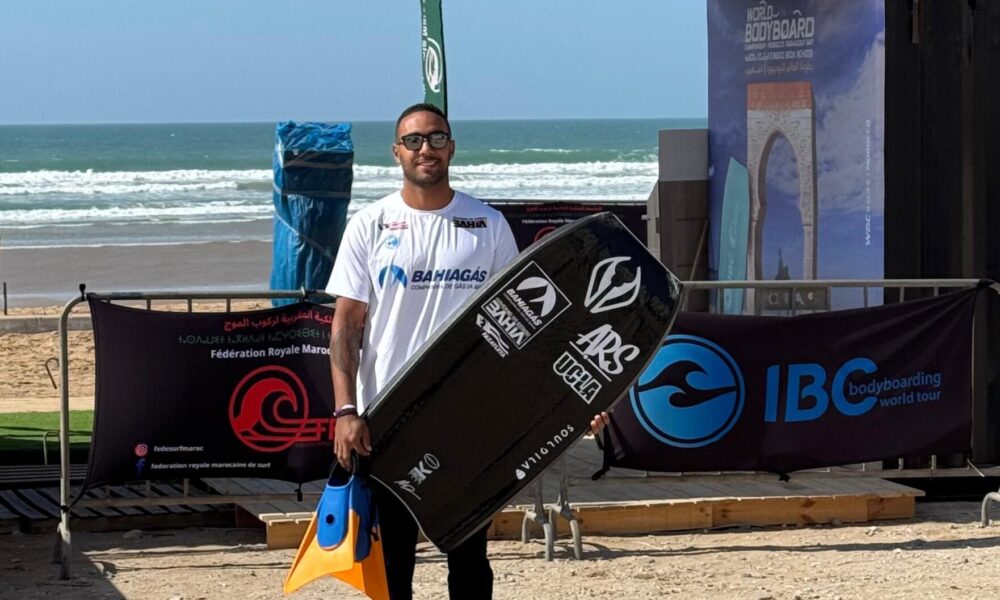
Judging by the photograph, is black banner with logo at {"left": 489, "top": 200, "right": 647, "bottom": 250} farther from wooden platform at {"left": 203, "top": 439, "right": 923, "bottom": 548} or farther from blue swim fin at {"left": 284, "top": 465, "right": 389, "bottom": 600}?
blue swim fin at {"left": 284, "top": 465, "right": 389, "bottom": 600}

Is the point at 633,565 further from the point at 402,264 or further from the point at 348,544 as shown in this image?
the point at 402,264

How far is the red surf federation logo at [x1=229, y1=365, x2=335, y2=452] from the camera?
7211 millimetres

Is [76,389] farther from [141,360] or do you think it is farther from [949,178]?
[949,178]

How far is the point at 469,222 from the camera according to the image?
493 cm

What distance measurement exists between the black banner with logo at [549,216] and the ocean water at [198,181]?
23.0 m

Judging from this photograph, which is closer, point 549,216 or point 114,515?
point 114,515

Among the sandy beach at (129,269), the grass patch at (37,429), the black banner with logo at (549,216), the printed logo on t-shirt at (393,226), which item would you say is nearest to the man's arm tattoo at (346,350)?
the printed logo on t-shirt at (393,226)

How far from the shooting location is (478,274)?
16.1ft

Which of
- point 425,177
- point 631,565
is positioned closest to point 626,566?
point 631,565

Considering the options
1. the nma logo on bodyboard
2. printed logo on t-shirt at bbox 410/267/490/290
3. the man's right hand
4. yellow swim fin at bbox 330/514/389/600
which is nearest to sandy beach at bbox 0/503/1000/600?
yellow swim fin at bbox 330/514/389/600

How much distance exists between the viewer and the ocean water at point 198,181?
134ft

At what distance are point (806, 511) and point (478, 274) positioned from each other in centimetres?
359

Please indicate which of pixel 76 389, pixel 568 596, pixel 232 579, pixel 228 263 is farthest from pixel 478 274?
pixel 228 263

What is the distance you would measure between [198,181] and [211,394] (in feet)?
180
